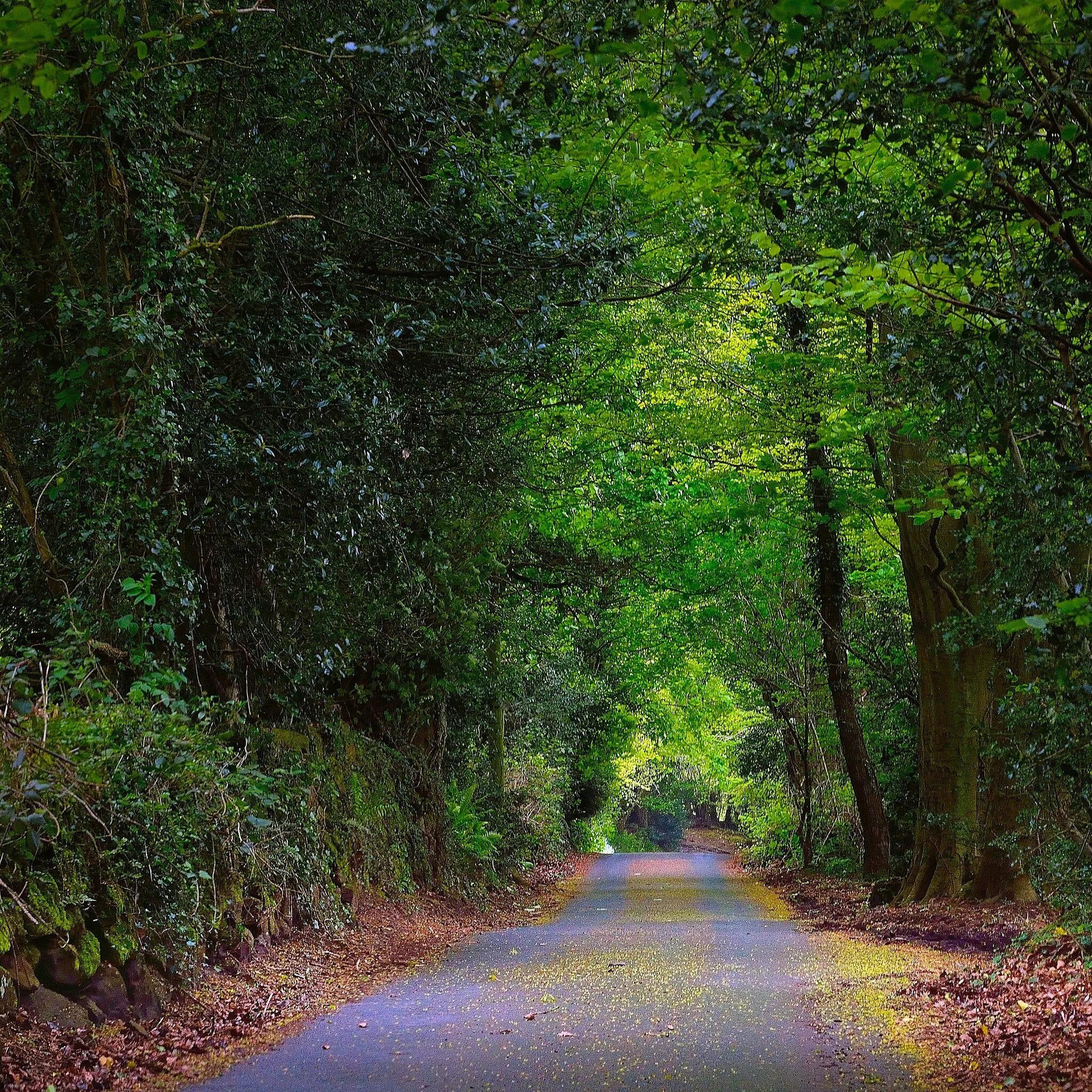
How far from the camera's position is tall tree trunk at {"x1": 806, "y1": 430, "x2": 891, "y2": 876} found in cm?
1866

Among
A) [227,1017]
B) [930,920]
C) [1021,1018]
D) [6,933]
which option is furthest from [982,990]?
[6,933]

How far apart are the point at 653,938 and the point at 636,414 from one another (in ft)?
33.5

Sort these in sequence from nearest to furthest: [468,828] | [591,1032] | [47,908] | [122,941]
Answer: [47,908], [122,941], [591,1032], [468,828]

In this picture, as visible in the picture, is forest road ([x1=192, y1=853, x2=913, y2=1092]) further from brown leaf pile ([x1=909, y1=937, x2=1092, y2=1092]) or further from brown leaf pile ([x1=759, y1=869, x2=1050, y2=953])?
brown leaf pile ([x1=759, y1=869, x2=1050, y2=953])

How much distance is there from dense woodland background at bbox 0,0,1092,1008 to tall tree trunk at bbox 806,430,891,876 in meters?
0.07

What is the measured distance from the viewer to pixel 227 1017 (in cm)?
721

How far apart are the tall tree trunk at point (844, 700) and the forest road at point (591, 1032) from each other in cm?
683

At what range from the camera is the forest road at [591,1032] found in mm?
5789

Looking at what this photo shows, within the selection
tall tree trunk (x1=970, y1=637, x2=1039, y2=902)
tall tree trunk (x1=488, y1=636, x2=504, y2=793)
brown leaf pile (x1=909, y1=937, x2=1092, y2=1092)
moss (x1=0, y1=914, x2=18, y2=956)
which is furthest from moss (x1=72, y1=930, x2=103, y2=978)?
tall tree trunk (x1=488, y1=636, x2=504, y2=793)

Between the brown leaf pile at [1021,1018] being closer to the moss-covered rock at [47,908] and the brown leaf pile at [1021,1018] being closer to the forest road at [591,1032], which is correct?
the forest road at [591,1032]

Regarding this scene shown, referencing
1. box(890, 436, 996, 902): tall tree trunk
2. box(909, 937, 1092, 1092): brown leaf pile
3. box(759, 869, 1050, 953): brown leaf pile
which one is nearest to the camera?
box(909, 937, 1092, 1092): brown leaf pile

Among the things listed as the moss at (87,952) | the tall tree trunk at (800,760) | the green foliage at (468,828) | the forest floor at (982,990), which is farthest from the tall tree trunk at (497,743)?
the moss at (87,952)

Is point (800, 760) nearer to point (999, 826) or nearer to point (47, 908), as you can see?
point (999, 826)

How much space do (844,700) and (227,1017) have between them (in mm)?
13539
